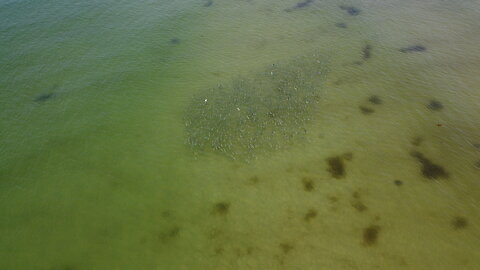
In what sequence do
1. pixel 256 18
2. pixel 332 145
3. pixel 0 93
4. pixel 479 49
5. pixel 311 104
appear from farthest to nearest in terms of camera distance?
pixel 256 18 → pixel 479 49 → pixel 0 93 → pixel 311 104 → pixel 332 145

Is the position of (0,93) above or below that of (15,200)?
above

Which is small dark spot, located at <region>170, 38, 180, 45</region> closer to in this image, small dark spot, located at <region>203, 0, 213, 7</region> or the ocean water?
the ocean water

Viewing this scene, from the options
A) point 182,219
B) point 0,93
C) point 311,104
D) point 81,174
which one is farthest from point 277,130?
point 0,93

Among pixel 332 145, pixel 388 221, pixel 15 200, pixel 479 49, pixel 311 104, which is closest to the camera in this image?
pixel 388 221

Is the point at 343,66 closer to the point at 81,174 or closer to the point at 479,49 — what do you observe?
the point at 479,49

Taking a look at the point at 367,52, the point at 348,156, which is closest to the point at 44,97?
the point at 348,156

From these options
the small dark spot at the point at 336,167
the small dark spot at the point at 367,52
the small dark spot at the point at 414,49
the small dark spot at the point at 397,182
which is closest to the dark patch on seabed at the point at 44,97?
the small dark spot at the point at 336,167

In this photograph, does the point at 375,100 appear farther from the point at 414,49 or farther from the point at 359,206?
the point at 359,206
